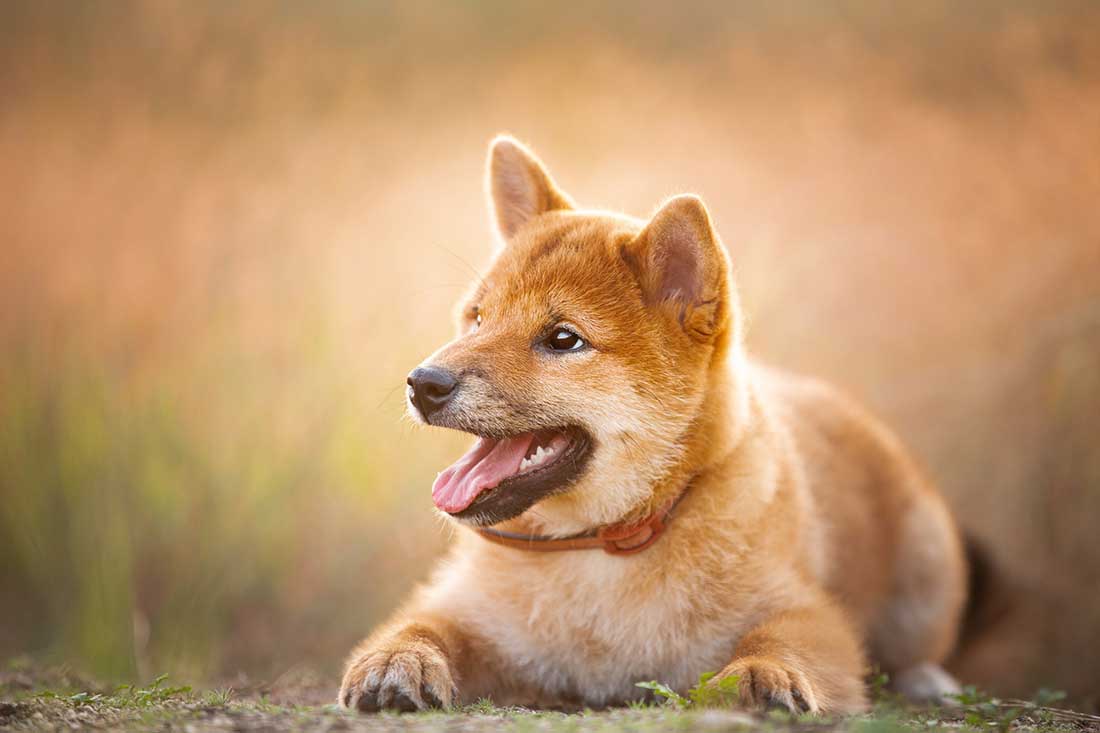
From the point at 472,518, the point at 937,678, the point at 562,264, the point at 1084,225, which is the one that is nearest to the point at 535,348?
the point at 562,264

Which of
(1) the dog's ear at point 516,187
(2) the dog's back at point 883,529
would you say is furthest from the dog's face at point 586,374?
(2) the dog's back at point 883,529

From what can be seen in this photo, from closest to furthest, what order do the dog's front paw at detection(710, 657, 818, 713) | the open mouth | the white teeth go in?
the dog's front paw at detection(710, 657, 818, 713)
the open mouth
the white teeth

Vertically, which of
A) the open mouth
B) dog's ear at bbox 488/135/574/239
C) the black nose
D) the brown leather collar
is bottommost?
the brown leather collar

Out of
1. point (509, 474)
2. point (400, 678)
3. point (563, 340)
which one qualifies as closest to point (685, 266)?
point (563, 340)

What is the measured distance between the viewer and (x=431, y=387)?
11.1ft

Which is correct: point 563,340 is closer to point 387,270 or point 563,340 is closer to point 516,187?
point 516,187

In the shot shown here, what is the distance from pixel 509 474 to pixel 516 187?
1.53 m

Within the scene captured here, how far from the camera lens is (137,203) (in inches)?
293

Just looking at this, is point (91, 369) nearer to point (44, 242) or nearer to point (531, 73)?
point (44, 242)

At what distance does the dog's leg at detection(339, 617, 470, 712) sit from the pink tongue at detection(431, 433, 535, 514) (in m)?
0.50

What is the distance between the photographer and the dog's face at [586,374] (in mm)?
3490

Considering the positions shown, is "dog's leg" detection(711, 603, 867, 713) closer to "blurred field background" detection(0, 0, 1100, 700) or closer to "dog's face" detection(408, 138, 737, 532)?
"dog's face" detection(408, 138, 737, 532)

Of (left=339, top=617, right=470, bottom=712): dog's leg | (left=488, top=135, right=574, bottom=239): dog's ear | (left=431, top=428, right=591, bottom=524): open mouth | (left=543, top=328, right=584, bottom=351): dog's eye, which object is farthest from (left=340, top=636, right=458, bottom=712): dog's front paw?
(left=488, top=135, right=574, bottom=239): dog's ear

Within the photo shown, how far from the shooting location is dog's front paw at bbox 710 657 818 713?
3.19 m
